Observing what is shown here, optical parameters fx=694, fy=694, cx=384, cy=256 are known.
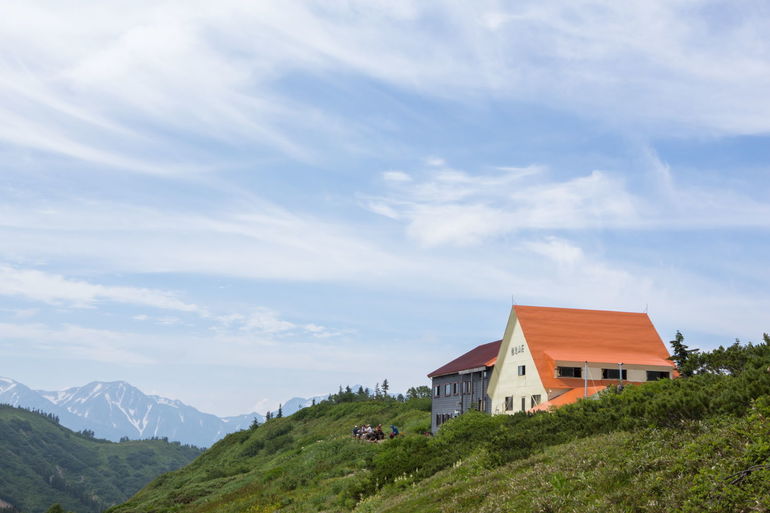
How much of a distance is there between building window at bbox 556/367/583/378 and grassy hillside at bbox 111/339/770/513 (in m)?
15.0

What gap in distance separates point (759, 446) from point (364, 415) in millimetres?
84686

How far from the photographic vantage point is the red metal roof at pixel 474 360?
181 ft

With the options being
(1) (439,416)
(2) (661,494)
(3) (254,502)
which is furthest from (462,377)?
(2) (661,494)

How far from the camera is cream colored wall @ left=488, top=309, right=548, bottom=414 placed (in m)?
46.0

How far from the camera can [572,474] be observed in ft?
47.7

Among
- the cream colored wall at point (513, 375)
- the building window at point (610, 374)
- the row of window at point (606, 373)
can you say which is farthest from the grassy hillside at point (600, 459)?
the building window at point (610, 374)

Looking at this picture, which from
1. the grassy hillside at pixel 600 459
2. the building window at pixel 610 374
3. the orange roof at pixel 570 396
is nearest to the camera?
the grassy hillside at pixel 600 459

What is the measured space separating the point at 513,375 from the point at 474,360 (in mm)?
10145

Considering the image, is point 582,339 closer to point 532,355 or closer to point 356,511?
point 532,355

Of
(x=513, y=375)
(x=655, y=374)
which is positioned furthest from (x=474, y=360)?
(x=655, y=374)

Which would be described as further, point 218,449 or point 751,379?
point 218,449

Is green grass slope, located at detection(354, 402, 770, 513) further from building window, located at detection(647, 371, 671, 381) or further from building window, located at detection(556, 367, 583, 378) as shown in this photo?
building window, located at detection(647, 371, 671, 381)

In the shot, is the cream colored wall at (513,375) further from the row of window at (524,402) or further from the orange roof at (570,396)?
the orange roof at (570,396)

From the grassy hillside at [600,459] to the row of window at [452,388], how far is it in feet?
72.1
